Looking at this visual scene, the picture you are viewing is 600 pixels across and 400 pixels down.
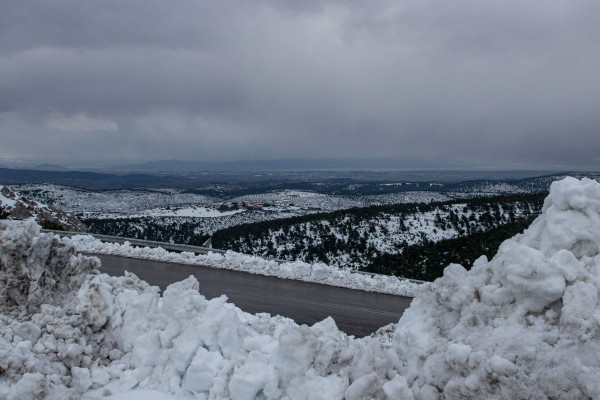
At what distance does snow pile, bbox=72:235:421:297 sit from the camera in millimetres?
16391

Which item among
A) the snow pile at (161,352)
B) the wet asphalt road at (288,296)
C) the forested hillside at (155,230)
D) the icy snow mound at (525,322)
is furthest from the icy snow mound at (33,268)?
the forested hillside at (155,230)

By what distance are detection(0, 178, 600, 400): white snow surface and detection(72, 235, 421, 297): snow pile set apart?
843 cm

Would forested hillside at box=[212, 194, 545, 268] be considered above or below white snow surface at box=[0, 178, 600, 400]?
below

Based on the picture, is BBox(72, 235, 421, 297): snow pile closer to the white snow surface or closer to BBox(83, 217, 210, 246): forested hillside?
the white snow surface

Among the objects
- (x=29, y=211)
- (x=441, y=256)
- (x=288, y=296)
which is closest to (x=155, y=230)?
(x=29, y=211)

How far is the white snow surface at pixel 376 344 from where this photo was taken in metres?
5.06

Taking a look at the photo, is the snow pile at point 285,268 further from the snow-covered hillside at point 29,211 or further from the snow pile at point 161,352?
the snow-covered hillside at point 29,211

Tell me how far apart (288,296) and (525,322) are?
10197 mm

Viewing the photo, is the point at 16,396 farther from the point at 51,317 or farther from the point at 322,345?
the point at 322,345

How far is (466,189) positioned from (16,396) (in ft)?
596

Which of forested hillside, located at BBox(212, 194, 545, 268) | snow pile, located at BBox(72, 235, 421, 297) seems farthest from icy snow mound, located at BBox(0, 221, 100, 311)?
forested hillside, located at BBox(212, 194, 545, 268)

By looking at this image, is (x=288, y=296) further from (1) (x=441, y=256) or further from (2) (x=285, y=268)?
(1) (x=441, y=256)

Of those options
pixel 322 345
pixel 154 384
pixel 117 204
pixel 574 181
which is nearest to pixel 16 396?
pixel 154 384

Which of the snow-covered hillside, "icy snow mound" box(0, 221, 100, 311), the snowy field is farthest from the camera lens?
the snowy field
